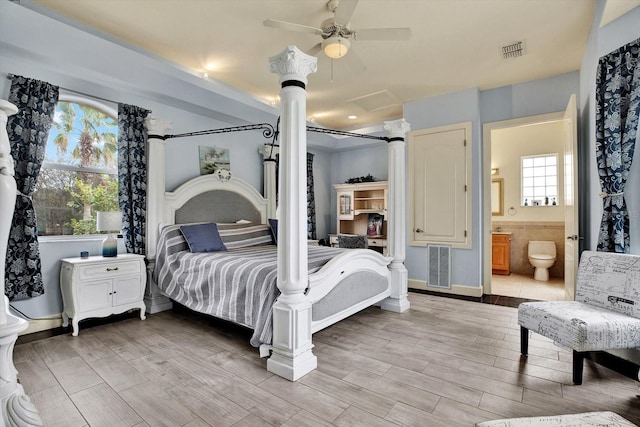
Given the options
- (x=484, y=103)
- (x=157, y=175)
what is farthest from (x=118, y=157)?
(x=484, y=103)

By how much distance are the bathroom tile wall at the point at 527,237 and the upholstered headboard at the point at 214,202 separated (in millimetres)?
4852

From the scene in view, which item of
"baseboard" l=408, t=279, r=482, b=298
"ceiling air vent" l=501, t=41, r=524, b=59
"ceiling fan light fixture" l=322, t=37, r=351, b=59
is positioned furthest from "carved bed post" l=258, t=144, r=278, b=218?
"ceiling air vent" l=501, t=41, r=524, b=59

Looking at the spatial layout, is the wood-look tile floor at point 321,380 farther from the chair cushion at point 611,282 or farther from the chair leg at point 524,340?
the chair cushion at point 611,282

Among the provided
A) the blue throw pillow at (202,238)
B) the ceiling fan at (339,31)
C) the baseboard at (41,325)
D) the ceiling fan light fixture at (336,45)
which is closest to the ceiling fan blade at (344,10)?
the ceiling fan at (339,31)

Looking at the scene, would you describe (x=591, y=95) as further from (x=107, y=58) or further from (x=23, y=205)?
(x=23, y=205)

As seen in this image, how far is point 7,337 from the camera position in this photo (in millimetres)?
1406

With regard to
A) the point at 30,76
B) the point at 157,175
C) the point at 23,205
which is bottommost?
the point at 23,205

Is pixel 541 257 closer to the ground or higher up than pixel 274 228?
closer to the ground

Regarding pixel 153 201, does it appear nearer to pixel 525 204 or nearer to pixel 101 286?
pixel 101 286

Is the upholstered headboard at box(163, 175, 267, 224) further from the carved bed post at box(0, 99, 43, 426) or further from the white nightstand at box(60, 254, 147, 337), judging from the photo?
the carved bed post at box(0, 99, 43, 426)

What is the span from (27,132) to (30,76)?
59 centimetres

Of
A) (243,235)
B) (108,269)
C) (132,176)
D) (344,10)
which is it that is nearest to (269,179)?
(243,235)

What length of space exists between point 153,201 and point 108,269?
0.92m

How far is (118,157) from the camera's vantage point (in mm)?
3682
